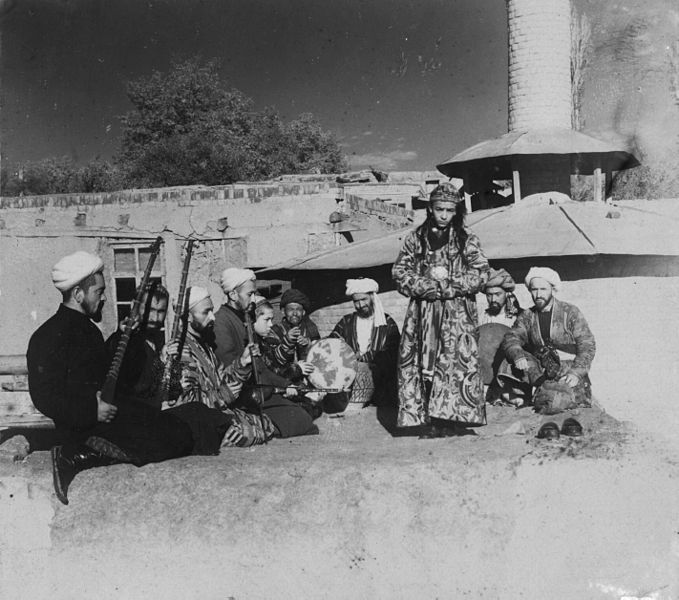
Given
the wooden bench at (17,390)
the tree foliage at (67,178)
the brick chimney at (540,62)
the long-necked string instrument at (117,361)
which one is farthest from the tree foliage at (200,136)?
the long-necked string instrument at (117,361)

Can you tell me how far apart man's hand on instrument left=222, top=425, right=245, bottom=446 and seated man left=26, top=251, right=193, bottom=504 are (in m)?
0.53

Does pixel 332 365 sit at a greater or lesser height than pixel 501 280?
lesser

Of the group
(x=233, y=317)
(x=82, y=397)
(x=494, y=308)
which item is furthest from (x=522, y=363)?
(x=82, y=397)

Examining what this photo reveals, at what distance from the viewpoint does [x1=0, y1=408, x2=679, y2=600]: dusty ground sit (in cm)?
384

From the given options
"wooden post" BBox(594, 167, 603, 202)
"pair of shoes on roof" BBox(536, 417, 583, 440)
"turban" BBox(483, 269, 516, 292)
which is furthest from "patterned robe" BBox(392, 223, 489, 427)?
"wooden post" BBox(594, 167, 603, 202)

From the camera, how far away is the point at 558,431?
4.60 meters

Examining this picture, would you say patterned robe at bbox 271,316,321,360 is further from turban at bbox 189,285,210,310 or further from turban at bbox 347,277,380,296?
turban at bbox 189,285,210,310

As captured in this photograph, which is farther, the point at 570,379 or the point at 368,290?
the point at 368,290

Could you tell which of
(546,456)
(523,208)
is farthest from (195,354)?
(523,208)

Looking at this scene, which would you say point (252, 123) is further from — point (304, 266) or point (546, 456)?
point (546, 456)

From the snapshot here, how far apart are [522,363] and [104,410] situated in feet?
10.8

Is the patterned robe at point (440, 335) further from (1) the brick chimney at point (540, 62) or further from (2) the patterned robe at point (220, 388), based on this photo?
(1) the brick chimney at point (540, 62)

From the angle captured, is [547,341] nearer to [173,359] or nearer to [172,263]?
[173,359]

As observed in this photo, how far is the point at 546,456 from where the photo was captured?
13.5 ft
